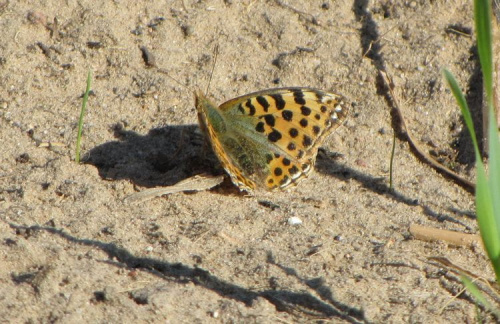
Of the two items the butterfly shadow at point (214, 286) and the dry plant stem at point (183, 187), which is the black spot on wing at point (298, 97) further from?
the butterfly shadow at point (214, 286)

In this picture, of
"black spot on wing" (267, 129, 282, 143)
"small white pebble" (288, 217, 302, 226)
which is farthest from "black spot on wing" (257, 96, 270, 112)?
"small white pebble" (288, 217, 302, 226)

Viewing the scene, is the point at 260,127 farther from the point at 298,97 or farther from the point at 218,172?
the point at 218,172

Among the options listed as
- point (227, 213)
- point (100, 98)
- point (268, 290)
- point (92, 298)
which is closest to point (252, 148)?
point (227, 213)

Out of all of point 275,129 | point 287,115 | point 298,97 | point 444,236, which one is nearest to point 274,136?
point 275,129

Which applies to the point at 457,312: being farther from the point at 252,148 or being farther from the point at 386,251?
the point at 252,148

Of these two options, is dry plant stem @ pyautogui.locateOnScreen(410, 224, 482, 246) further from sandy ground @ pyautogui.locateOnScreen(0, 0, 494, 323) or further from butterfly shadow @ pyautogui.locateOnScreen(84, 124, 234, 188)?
butterfly shadow @ pyautogui.locateOnScreen(84, 124, 234, 188)
